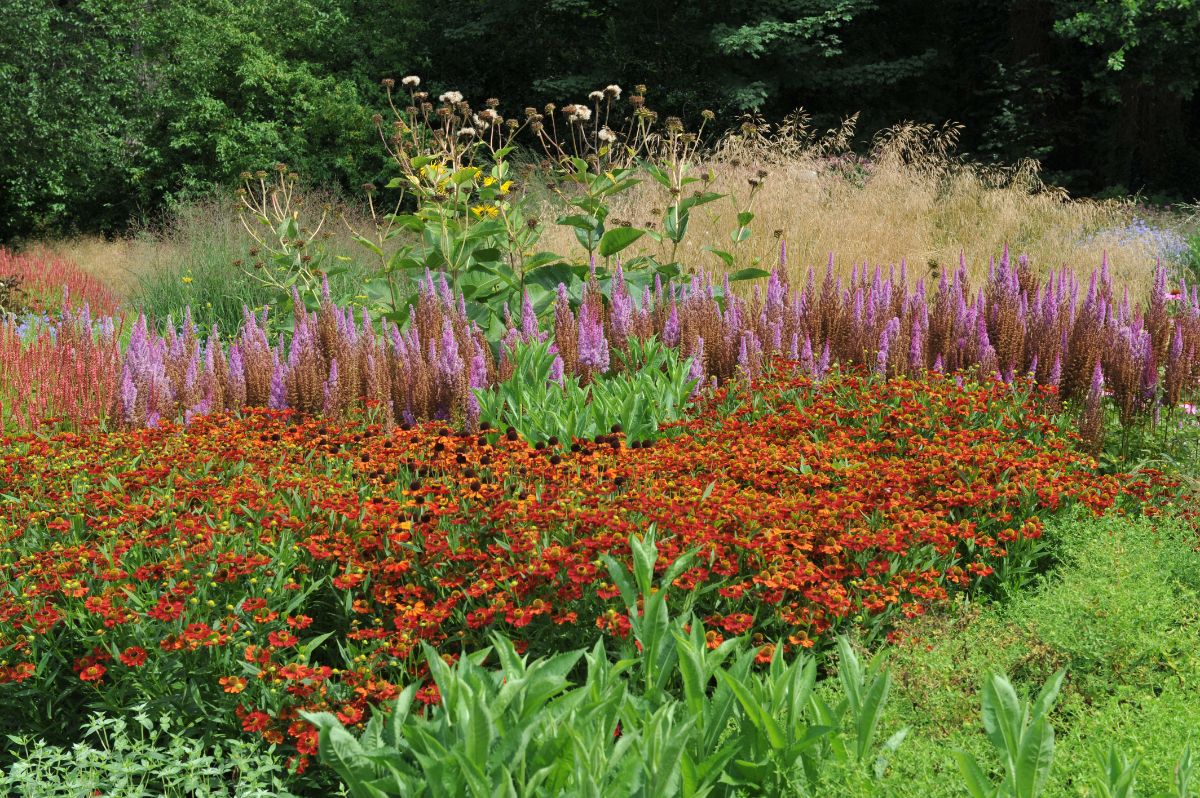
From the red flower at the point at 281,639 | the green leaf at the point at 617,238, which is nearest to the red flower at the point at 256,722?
the red flower at the point at 281,639

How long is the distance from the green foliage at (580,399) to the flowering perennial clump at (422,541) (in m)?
0.23

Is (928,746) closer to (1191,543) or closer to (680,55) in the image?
(1191,543)

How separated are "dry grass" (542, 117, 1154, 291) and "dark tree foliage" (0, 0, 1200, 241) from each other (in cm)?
766

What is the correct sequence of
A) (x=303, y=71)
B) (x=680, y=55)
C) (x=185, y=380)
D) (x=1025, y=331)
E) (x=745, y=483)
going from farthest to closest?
1. (x=680, y=55)
2. (x=303, y=71)
3. (x=1025, y=331)
4. (x=185, y=380)
5. (x=745, y=483)

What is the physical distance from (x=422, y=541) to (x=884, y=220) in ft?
30.0

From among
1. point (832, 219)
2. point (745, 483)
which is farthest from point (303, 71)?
point (745, 483)

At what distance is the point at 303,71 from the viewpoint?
23312 mm

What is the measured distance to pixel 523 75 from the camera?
26.4 metres

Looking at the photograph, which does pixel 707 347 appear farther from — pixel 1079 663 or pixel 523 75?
pixel 523 75

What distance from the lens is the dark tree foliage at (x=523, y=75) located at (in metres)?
20.4

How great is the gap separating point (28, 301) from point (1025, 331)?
10514 mm

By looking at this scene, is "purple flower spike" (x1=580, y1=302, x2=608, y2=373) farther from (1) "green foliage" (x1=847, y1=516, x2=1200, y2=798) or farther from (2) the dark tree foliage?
(2) the dark tree foliage

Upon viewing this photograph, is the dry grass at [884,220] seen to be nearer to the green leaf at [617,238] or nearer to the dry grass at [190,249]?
the green leaf at [617,238]

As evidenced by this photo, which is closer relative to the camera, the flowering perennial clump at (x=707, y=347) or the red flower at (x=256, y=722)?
the red flower at (x=256, y=722)
